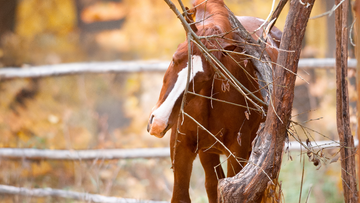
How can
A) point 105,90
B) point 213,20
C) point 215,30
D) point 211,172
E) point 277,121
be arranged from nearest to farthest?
point 277,121, point 215,30, point 213,20, point 211,172, point 105,90

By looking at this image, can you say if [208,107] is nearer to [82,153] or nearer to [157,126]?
[157,126]

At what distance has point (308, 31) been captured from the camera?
4.11 metres

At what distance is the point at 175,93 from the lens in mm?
1249

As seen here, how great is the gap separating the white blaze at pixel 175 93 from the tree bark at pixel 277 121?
0.28 m

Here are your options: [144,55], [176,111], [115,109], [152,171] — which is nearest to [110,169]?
[152,171]

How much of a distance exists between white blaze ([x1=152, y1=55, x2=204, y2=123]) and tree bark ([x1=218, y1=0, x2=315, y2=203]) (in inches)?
11.2

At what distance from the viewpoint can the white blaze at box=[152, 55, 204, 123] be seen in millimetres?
1231

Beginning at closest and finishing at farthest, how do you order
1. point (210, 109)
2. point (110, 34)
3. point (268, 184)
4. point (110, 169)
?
1. point (268, 184)
2. point (210, 109)
3. point (110, 169)
4. point (110, 34)

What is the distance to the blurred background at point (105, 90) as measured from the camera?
362cm

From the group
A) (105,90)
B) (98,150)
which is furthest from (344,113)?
(105,90)

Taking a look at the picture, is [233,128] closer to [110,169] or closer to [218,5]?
[218,5]

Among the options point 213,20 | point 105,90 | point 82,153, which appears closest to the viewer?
point 213,20

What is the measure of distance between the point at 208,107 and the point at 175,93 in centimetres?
24

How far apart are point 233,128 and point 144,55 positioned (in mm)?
2747
